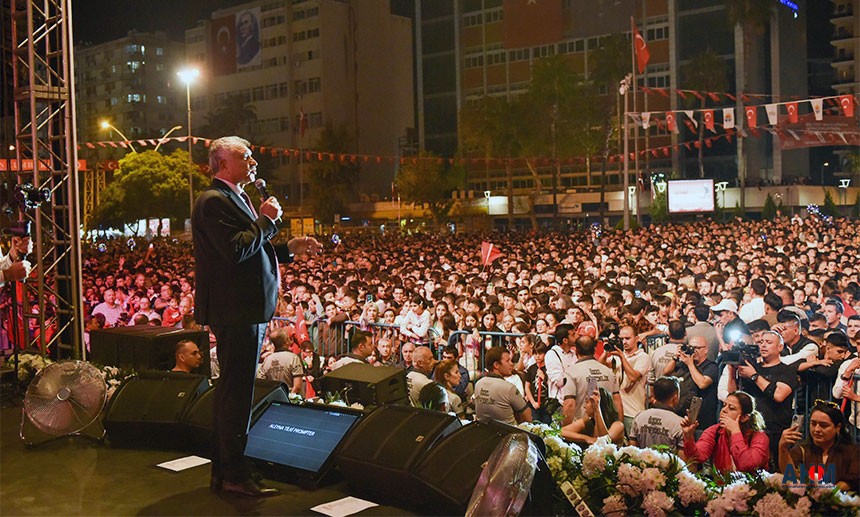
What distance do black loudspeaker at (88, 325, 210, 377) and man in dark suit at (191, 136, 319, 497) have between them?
2.76 meters

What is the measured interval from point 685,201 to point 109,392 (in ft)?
112

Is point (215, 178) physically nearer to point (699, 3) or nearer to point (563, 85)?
point (563, 85)

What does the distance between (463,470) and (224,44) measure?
299ft

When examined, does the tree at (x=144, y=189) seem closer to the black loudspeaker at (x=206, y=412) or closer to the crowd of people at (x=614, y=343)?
the crowd of people at (x=614, y=343)

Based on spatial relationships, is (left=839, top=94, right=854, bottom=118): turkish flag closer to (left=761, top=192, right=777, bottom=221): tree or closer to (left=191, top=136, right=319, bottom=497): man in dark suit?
(left=761, top=192, right=777, bottom=221): tree

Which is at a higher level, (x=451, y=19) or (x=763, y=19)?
(x=451, y=19)

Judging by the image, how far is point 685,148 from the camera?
6638 centimetres

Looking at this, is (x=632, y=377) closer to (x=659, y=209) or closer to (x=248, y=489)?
(x=248, y=489)

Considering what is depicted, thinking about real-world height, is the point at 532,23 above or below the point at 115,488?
above

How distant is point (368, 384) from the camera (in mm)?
6211

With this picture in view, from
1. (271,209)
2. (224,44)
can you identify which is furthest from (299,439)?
(224,44)

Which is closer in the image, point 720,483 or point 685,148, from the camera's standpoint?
point 720,483

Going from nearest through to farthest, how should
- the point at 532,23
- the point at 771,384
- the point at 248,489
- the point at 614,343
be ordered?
1. the point at 248,489
2. the point at 771,384
3. the point at 614,343
4. the point at 532,23

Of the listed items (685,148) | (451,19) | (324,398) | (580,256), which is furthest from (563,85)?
(324,398)
